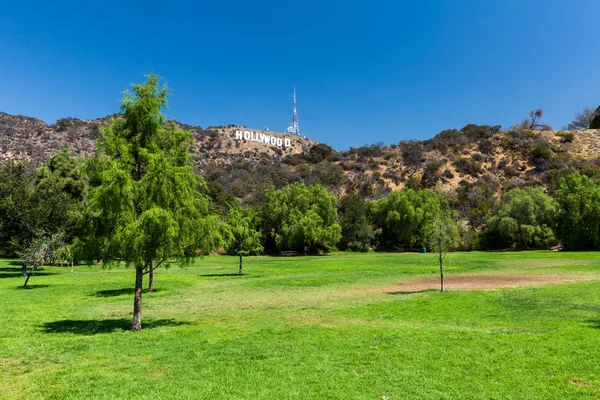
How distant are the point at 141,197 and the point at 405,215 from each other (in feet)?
208

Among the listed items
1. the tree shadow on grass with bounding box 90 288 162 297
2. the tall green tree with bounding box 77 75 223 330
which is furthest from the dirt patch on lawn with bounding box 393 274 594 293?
the tree shadow on grass with bounding box 90 288 162 297

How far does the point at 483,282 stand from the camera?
27.9 metres

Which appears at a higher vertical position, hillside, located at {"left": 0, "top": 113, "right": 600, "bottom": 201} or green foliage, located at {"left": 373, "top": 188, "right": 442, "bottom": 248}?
hillside, located at {"left": 0, "top": 113, "right": 600, "bottom": 201}

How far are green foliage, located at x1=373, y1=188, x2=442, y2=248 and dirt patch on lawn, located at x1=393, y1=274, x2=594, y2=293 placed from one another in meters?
40.2

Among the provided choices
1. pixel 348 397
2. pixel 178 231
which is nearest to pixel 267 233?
pixel 178 231

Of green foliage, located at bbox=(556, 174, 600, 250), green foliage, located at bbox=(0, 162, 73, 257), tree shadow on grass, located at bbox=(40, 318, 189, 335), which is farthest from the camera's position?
green foliage, located at bbox=(556, 174, 600, 250)

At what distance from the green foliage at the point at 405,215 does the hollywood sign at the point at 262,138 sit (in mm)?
72941

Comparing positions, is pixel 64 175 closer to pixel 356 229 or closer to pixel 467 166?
pixel 356 229

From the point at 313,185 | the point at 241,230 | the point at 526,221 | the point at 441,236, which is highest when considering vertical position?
the point at 313,185

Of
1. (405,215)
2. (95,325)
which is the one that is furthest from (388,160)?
(95,325)

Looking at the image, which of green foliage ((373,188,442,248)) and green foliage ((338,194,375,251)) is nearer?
green foliage ((373,188,442,248))

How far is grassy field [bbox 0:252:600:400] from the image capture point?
8.45 meters

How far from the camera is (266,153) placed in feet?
433

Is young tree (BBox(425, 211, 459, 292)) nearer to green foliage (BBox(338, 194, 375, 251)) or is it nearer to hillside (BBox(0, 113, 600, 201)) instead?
green foliage (BBox(338, 194, 375, 251))
